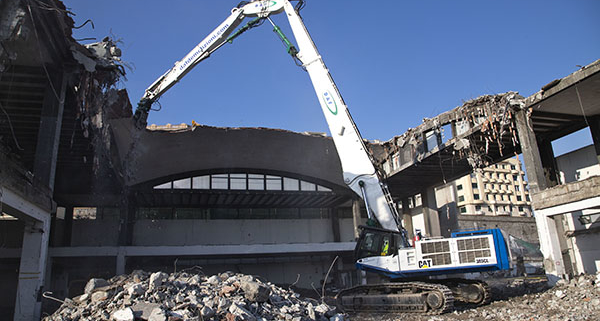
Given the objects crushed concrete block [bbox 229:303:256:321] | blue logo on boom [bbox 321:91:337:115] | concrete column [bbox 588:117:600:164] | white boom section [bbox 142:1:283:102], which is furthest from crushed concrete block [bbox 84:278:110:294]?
concrete column [bbox 588:117:600:164]

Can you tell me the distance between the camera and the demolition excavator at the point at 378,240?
452 inches

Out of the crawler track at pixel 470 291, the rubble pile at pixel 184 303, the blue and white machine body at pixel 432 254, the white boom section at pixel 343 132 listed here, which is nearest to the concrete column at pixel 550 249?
the crawler track at pixel 470 291

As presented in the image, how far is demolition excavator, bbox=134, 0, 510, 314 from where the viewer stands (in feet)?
37.7

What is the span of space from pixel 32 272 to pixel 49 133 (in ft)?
12.9

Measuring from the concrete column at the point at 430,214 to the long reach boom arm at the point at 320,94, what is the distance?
436 inches

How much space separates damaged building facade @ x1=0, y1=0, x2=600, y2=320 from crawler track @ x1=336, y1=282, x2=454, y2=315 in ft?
13.1

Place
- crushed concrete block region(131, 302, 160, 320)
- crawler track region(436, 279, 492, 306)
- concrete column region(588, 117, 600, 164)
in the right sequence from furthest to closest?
1. concrete column region(588, 117, 600, 164)
2. crawler track region(436, 279, 492, 306)
3. crushed concrete block region(131, 302, 160, 320)

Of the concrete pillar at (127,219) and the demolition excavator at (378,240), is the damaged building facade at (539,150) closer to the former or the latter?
the demolition excavator at (378,240)

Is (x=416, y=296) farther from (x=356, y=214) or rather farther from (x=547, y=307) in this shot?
(x=356, y=214)

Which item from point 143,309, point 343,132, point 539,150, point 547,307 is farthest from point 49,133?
point 539,150

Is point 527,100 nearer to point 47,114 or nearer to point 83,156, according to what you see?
point 47,114

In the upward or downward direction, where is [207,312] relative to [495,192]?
downward

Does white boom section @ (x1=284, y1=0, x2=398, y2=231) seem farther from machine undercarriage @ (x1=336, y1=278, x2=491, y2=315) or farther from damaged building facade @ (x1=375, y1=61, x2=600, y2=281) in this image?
damaged building facade @ (x1=375, y1=61, x2=600, y2=281)

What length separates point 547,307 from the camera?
34.7ft
